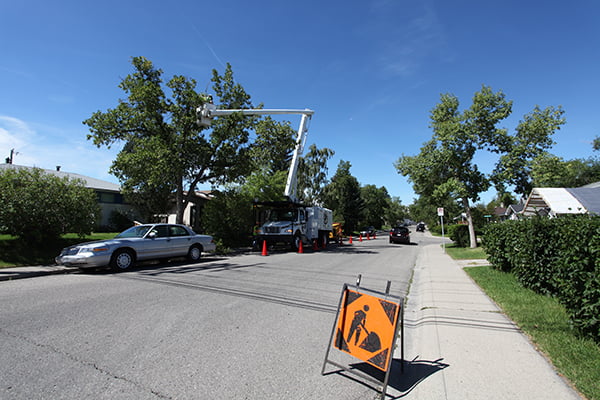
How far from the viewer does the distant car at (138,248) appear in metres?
9.76

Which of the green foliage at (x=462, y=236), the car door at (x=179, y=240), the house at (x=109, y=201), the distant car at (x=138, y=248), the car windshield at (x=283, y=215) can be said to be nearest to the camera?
the distant car at (x=138, y=248)

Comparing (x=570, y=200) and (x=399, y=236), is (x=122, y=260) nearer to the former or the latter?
(x=570, y=200)

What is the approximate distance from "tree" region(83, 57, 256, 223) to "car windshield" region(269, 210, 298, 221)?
3.14 meters

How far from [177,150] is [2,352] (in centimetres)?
1383

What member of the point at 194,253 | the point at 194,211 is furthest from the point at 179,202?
Result: the point at 194,211

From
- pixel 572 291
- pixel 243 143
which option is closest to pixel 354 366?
pixel 572 291

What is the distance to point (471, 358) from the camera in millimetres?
3855

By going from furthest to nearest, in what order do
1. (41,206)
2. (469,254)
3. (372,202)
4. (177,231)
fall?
1. (372,202)
2. (469,254)
3. (177,231)
4. (41,206)

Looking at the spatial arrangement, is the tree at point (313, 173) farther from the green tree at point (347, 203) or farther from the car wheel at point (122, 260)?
the car wheel at point (122, 260)

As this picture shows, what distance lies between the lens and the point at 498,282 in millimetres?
8461

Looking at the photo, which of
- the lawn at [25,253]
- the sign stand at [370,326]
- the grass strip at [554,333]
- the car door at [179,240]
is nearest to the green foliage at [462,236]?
the grass strip at [554,333]

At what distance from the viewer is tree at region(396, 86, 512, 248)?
66.1 feet

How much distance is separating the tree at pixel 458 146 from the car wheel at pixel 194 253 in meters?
15.1

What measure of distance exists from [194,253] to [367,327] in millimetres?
10820
